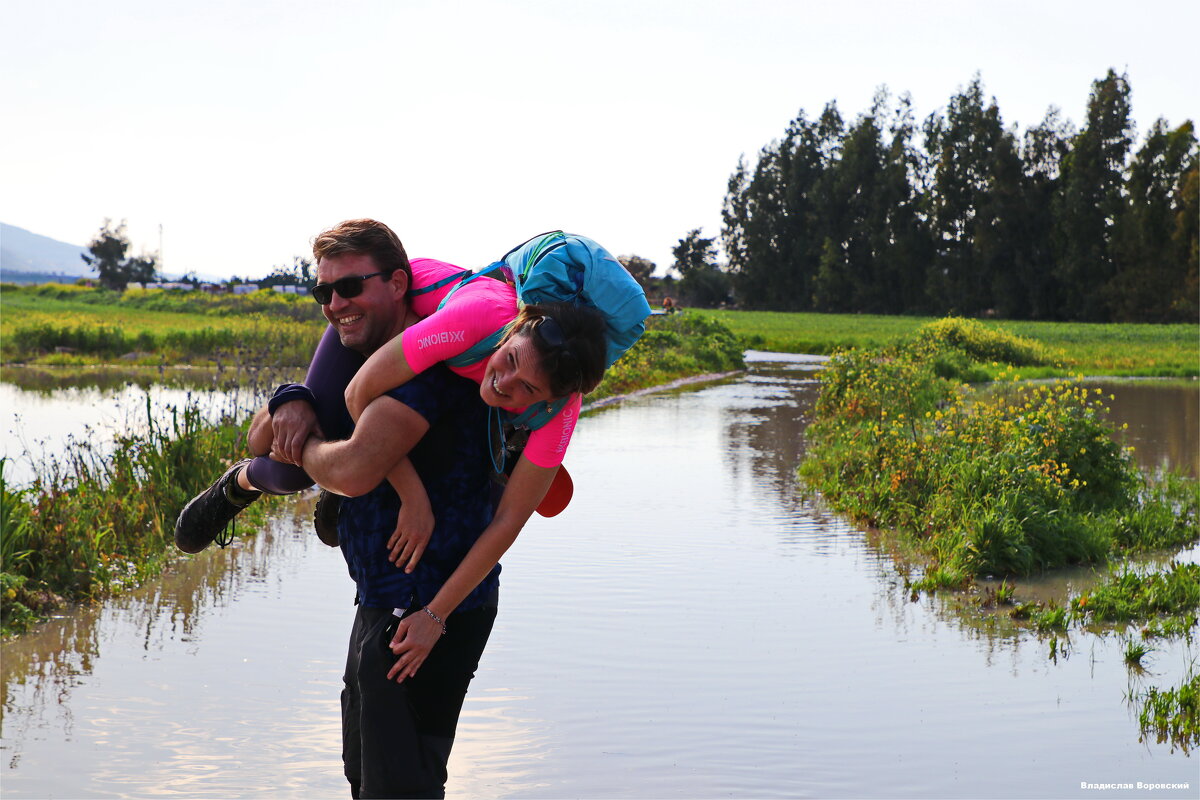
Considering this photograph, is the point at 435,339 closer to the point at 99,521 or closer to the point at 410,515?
the point at 410,515

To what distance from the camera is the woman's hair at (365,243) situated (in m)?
2.44

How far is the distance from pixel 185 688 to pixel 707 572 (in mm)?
3456

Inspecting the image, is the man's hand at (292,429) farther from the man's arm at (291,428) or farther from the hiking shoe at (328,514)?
the hiking shoe at (328,514)

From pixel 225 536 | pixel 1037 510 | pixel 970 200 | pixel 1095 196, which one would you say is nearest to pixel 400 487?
pixel 225 536

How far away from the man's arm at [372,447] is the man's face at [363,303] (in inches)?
9.3

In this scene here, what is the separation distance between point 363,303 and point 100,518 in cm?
581

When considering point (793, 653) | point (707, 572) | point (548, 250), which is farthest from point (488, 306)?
point (707, 572)

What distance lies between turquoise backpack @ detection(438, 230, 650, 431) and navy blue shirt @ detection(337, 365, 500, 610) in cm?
10

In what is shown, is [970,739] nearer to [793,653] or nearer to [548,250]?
[793,653]

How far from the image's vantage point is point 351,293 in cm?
243

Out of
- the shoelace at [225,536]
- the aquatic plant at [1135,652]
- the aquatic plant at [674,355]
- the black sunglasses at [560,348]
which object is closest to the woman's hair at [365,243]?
the black sunglasses at [560,348]

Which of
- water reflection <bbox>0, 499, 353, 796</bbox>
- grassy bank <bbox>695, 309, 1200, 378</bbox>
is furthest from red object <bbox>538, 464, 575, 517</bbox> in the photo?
grassy bank <bbox>695, 309, 1200, 378</bbox>

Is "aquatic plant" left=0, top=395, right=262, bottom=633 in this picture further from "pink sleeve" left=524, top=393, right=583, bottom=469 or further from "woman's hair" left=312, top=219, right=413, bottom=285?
"pink sleeve" left=524, top=393, right=583, bottom=469

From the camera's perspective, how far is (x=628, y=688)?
16.9 feet
